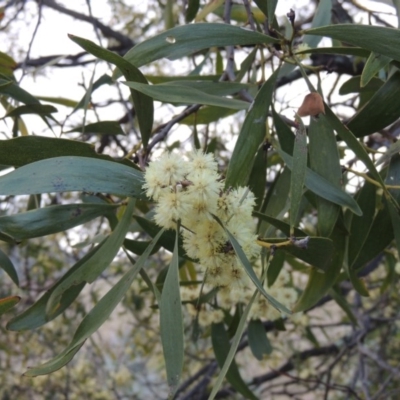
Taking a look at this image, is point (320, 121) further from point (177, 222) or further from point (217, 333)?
point (217, 333)

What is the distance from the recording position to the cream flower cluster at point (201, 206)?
23.0 inches

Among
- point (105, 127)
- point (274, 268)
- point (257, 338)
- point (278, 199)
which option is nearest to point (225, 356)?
point (257, 338)

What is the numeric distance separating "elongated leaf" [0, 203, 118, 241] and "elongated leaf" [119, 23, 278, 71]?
0.19 metres

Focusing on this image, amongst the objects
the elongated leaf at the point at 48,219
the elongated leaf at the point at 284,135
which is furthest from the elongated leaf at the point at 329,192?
the elongated leaf at the point at 48,219

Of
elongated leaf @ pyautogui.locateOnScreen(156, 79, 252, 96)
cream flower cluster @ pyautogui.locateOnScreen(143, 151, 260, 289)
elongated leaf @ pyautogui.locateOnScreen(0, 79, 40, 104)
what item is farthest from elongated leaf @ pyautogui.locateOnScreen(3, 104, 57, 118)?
cream flower cluster @ pyautogui.locateOnScreen(143, 151, 260, 289)

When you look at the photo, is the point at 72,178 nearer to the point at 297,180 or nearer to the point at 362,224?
the point at 297,180

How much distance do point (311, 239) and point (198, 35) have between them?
283 millimetres

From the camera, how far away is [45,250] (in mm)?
2545

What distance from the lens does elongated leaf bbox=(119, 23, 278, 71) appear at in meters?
0.66

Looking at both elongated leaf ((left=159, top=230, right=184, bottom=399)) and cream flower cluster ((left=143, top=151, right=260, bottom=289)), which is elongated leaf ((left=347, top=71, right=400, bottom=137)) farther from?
elongated leaf ((left=159, top=230, right=184, bottom=399))

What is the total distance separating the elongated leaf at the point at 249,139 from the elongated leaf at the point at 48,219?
0.55 feet

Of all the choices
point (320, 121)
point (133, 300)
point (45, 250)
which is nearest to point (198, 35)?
point (320, 121)

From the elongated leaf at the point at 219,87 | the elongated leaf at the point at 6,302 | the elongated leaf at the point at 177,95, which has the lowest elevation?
the elongated leaf at the point at 6,302

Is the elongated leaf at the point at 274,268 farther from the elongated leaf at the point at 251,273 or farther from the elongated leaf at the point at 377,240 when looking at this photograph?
the elongated leaf at the point at 251,273
